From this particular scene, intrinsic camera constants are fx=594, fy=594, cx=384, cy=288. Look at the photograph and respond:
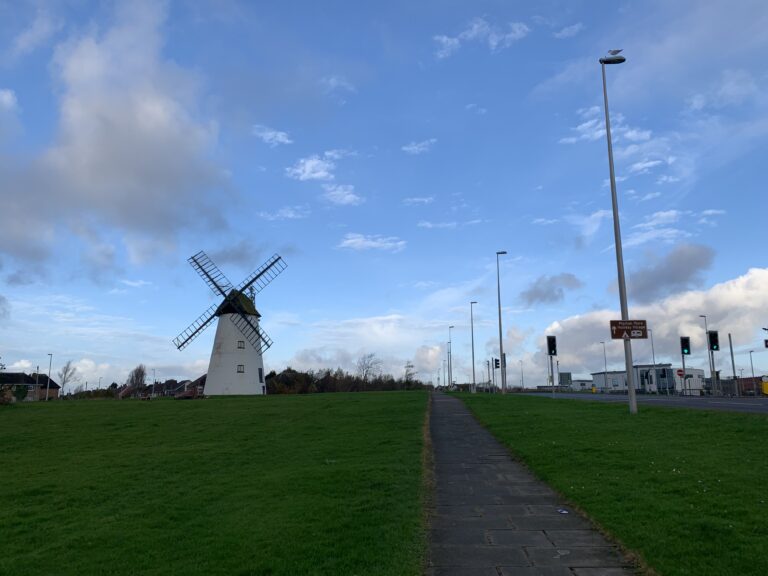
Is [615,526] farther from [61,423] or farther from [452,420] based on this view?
[61,423]

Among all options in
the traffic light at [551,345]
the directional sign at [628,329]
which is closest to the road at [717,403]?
the traffic light at [551,345]

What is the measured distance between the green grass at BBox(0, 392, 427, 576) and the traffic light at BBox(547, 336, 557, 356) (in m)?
23.9

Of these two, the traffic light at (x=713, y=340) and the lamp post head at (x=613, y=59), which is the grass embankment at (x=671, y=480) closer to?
the lamp post head at (x=613, y=59)

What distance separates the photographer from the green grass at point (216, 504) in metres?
6.82

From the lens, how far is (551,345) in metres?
41.6

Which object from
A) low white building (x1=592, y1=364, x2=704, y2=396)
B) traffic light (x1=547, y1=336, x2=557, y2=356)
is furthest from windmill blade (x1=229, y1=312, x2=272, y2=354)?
low white building (x1=592, y1=364, x2=704, y2=396)

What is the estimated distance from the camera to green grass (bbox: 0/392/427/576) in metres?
6.82

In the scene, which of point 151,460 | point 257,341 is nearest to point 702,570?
point 151,460

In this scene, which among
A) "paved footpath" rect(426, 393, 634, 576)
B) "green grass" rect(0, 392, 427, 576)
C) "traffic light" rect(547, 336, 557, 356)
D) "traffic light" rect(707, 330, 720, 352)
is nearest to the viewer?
"paved footpath" rect(426, 393, 634, 576)

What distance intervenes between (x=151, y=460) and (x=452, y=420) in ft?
47.7

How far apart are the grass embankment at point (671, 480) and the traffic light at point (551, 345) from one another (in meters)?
22.0

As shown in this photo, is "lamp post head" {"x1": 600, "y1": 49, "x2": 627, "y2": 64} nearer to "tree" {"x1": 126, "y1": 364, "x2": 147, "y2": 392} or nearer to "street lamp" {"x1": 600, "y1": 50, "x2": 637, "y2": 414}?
"street lamp" {"x1": 600, "y1": 50, "x2": 637, "y2": 414}

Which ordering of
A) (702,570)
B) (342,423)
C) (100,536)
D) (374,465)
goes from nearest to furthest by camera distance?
(702,570) → (100,536) → (374,465) → (342,423)

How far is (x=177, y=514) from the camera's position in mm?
9188
